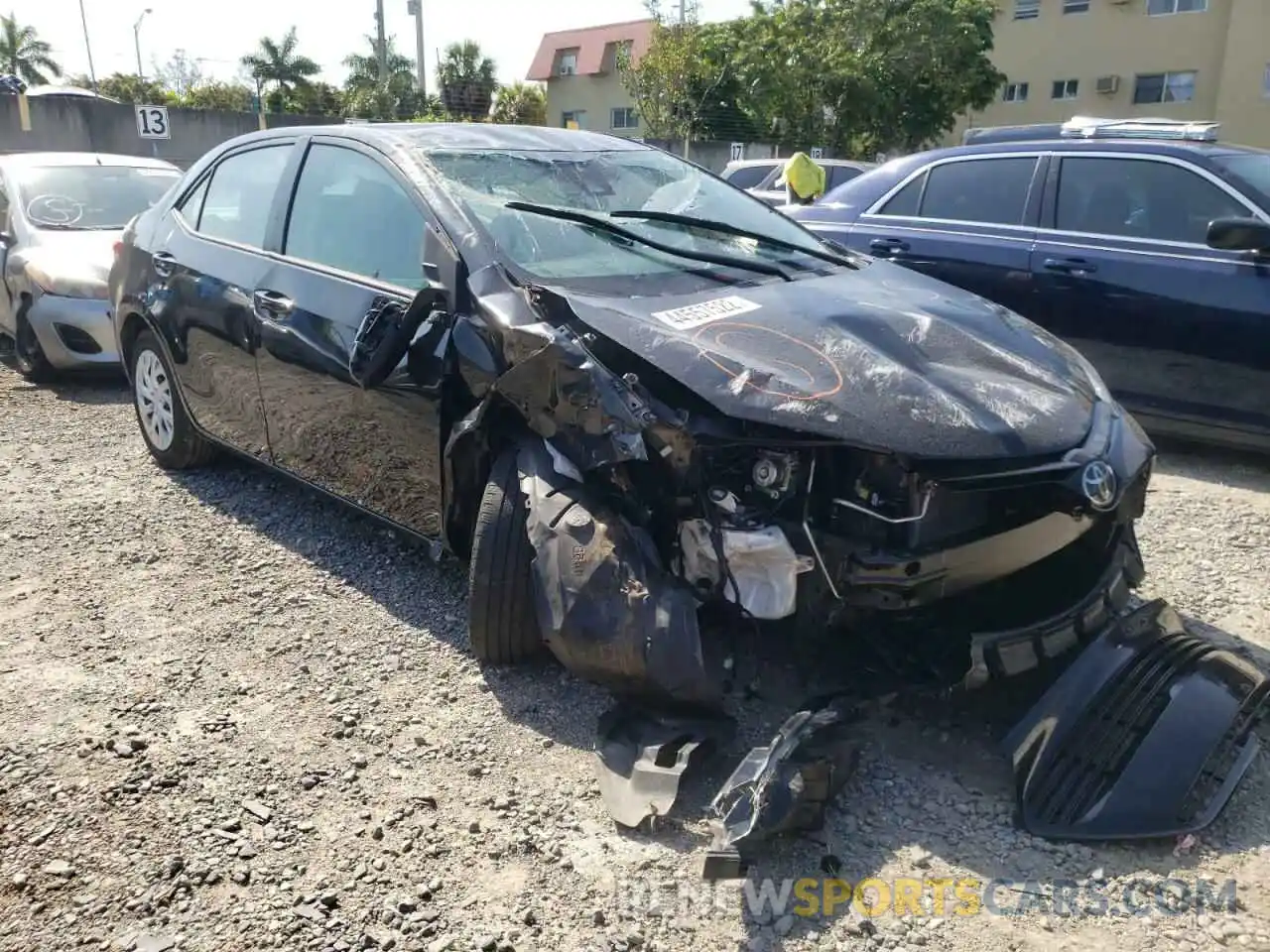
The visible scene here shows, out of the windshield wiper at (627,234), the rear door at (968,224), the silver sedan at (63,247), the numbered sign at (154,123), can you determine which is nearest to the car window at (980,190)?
the rear door at (968,224)

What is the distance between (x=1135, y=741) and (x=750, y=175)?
1187 centimetres

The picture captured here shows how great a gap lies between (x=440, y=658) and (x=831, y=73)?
28.4m

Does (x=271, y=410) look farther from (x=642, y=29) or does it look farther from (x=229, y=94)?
(x=229, y=94)

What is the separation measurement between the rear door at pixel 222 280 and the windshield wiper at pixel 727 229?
5.02ft

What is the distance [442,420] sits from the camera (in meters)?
3.32

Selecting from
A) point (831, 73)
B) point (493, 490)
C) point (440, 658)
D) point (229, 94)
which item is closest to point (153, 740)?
point (440, 658)

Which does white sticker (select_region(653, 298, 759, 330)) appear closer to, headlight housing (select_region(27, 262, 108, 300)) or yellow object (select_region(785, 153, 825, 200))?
yellow object (select_region(785, 153, 825, 200))

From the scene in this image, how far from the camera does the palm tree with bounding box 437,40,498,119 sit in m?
47.6

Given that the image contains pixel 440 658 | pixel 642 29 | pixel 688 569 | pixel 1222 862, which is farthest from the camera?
pixel 642 29

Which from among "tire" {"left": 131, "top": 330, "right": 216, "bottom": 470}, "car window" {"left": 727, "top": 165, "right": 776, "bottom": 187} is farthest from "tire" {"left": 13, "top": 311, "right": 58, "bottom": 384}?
"car window" {"left": 727, "top": 165, "right": 776, "bottom": 187}

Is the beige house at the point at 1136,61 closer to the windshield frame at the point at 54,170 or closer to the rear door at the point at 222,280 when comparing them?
the windshield frame at the point at 54,170

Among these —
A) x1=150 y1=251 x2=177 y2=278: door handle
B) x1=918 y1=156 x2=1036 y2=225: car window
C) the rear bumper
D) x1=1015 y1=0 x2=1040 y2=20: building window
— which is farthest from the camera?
x1=1015 y1=0 x2=1040 y2=20: building window

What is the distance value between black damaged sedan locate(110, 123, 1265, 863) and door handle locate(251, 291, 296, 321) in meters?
0.06

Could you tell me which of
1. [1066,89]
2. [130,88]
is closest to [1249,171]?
[1066,89]
